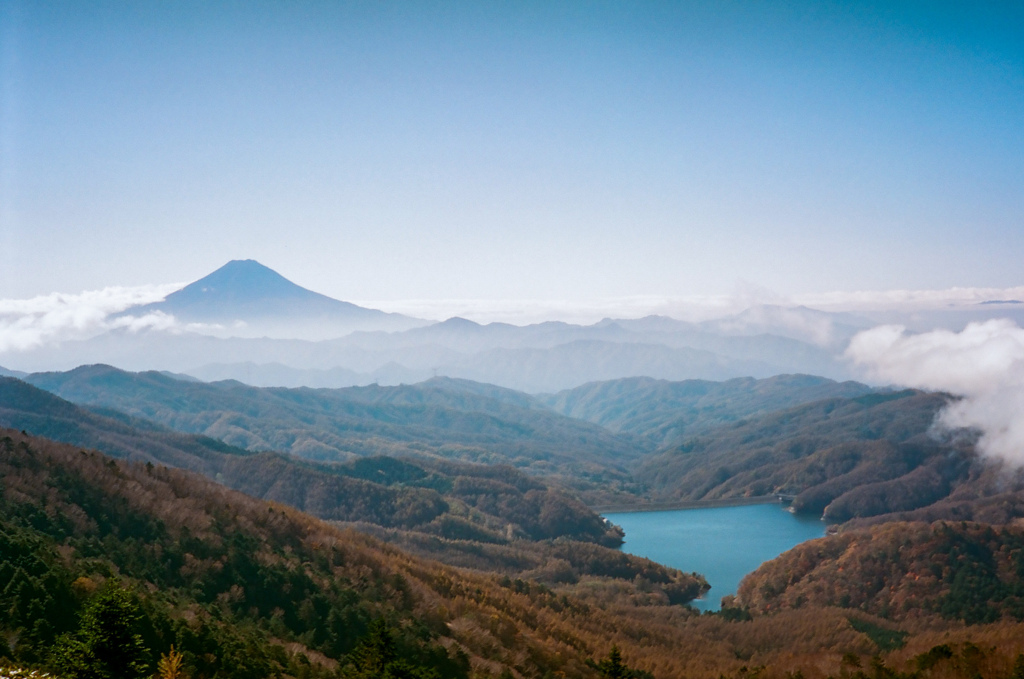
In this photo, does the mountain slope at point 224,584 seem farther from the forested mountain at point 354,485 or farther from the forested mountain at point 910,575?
the forested mountain at point 354,485

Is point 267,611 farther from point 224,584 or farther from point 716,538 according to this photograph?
point 716,538

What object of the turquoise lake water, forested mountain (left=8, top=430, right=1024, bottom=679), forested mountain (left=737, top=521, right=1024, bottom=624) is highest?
forested mountain (left=8, top=430, right=1024, bottom=679)

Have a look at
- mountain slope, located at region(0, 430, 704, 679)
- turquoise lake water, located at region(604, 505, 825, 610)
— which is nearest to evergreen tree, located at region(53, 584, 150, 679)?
mountain slope, located at region(0, 430, 704, 679)

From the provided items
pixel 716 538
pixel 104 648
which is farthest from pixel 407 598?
pixel 716 538

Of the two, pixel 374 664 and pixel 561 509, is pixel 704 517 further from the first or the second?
pixel 374 664

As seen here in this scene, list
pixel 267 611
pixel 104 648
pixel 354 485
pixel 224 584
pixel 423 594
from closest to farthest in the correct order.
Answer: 1. pixel 104 648
2. pixel 267 611
3. pixel 224 584
4. pixel 423 594
5. pixel 354 485

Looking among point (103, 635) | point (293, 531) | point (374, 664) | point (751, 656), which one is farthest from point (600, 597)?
point (103, 635)

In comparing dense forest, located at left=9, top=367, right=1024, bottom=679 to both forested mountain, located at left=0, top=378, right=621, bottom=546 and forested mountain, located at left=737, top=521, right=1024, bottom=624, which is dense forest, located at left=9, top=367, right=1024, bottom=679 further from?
forested mountain, located at left=0, top=378, right=621, bottom=546

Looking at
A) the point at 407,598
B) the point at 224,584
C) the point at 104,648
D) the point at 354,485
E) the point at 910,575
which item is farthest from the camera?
the point at 354,485
